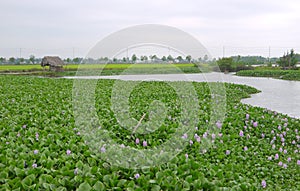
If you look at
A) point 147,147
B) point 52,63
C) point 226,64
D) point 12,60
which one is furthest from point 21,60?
point 147,147

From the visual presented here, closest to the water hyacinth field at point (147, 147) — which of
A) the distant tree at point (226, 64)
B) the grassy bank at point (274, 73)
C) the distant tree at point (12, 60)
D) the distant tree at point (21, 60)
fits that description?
the grassy bank at point (274, 73)

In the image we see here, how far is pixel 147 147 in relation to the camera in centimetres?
336

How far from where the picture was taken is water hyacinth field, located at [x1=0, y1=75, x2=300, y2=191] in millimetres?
2248

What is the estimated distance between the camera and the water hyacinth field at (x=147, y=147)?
225cm

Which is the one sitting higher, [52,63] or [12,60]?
[12,60]

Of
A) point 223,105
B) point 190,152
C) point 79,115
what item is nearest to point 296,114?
point 223,105

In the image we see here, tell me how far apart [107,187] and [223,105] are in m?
4.18

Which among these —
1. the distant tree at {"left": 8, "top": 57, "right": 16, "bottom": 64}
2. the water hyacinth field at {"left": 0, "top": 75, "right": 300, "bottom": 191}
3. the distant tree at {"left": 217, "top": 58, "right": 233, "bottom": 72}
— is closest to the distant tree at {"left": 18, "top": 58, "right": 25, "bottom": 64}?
the distant tree at {"left": 8, "top": 57, "right": 16, "bottom": 64}

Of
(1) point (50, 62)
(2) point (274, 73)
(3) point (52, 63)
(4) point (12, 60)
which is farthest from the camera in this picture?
(4) point (12, 60)

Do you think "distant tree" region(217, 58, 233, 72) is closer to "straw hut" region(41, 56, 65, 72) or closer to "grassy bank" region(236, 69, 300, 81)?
"grassy bank" region(236, 69, 300, 81)

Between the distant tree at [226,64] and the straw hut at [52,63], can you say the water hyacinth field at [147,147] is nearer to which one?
the distant tree at [226,64]

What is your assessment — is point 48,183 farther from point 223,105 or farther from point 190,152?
point 223,105

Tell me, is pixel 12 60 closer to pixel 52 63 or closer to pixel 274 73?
pixel 52 63

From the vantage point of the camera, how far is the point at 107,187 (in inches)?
85.7
